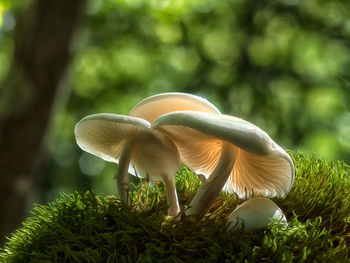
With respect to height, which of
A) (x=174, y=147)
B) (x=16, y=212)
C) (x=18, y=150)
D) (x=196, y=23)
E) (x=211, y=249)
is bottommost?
(x=16, y=212)

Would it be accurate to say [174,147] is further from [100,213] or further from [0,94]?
[0,94]

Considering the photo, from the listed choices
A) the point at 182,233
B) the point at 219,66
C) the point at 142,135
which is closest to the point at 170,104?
the point at 142,135

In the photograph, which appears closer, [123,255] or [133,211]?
[123,255]

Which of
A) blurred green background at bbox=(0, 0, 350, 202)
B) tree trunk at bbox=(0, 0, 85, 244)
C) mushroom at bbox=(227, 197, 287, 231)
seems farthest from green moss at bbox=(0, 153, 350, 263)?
tree trunk at bbox=(0, 0, 85, 244)

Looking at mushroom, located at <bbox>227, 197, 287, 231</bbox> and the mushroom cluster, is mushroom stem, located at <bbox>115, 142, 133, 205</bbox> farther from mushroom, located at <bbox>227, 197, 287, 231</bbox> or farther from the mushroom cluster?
mushroom, located at <bbox>227, 197, 287, 231</bbox>

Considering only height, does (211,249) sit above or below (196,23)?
below

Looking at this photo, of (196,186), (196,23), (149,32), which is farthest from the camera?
(149,32)

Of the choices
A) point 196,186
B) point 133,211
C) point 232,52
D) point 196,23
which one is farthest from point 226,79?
point 133,211
